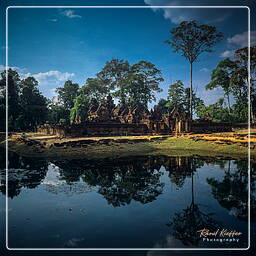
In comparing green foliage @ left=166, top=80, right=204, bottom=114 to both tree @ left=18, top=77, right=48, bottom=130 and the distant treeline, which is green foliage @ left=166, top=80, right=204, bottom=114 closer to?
the distant treeline

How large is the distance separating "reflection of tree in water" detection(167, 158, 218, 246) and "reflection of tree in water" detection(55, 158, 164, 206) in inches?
54.2

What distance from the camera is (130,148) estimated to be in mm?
17109

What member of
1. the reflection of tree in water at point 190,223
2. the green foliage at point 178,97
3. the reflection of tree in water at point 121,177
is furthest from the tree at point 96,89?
the reflection of tree in water at point 190,223

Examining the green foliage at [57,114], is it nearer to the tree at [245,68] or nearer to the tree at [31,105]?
the tree at [31,105]

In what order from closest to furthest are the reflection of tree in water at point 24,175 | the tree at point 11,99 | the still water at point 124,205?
the still water at point 124,205 < the reflection of tree in water at point 24,175 < the tree at point 11,99

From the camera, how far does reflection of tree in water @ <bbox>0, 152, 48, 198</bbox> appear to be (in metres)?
8.38

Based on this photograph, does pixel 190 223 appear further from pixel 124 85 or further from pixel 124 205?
pixel 124 85

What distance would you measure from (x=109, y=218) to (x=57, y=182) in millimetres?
4171

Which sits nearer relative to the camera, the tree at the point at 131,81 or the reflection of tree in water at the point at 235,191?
the reflection of tree in water at the point at 235,191

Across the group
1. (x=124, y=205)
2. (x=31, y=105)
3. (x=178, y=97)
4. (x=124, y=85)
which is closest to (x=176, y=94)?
(x=178, y=97)

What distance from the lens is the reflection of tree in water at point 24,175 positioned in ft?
27.5

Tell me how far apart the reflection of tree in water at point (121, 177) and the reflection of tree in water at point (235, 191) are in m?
2.13

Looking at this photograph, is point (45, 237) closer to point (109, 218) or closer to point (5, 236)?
point (5, 236)

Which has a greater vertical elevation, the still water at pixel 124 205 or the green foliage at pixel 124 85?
the green foliage at pixel 124 85
